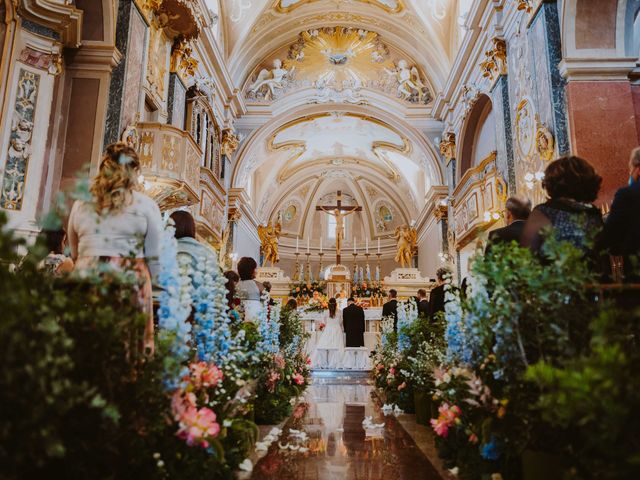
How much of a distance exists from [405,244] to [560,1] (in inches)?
561

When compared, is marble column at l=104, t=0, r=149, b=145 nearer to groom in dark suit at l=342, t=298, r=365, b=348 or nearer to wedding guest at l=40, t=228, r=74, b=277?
wedding guest at l=40, t=228, r=74, b=277

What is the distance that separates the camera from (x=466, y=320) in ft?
8.72

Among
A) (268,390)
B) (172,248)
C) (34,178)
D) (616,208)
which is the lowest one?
(268,390)

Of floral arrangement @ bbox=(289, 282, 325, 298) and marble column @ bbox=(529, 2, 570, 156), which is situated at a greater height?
marble column @ bbox=(529, 2, 570, 156)

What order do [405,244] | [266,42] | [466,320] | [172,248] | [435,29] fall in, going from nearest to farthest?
[172,248] → [466,320] → [435,29] → [266,42] → [405,244]

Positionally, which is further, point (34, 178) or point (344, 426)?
point (34, 178)

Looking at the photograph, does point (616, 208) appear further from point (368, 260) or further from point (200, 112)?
point (368, 260)

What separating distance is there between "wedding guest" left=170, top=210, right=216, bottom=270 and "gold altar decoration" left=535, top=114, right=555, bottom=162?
5580mm

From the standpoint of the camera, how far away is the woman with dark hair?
104 inches

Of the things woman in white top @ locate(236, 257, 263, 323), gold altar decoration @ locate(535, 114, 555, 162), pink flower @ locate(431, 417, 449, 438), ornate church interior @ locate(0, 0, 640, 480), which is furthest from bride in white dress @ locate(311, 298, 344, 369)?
pink flower @ locate(431, 417, 449, 438)

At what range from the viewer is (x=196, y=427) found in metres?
2.06

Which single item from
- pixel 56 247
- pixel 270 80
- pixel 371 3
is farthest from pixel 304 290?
pixel 56 247

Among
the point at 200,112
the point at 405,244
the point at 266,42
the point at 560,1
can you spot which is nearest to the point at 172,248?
the point at 560,1

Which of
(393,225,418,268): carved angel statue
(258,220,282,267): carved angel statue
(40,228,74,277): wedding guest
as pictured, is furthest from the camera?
(258,220,282,267): carved angel statue
